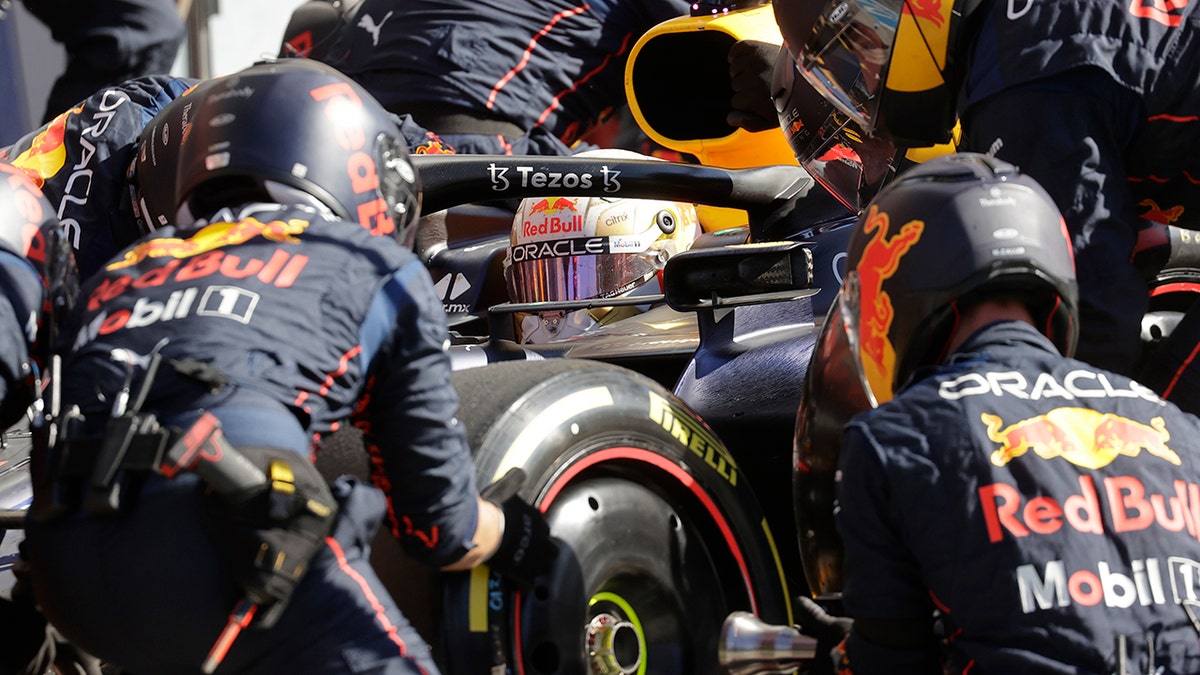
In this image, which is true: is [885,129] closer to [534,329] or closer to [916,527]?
[916,527]

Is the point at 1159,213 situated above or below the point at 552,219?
above

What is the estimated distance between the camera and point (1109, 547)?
6.59 ft

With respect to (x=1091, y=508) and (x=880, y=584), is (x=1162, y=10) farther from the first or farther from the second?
(x=880, y=584)

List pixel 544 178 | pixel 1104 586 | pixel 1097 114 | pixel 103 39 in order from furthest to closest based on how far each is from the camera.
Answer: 1. pixel 103 39
2. pixel 544 178
3. pixel 1097 114
4. pixel 1104 586

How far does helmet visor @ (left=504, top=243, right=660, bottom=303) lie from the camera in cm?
483

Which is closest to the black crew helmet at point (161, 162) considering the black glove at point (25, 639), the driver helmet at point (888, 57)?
the black glove at point (25, 639)

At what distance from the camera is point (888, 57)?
3133 mm

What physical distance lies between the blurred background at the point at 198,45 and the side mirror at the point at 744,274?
15.5 ft

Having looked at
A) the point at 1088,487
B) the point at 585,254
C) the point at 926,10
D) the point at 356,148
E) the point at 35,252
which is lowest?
the point at 585,254

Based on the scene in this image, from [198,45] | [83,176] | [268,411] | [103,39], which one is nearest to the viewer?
[268,411]

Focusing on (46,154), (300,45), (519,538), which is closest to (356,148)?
(519,538)

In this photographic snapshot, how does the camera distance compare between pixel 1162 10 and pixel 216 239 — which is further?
pixel 1162 10

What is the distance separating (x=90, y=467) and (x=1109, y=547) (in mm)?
1388

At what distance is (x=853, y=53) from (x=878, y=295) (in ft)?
3.46
